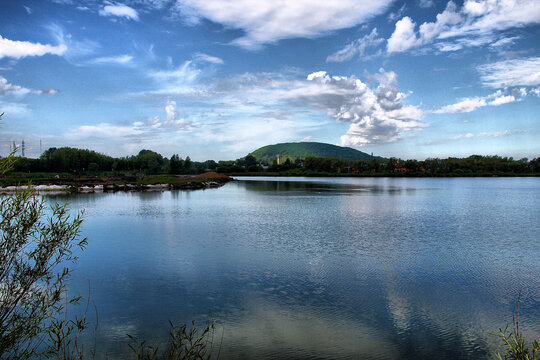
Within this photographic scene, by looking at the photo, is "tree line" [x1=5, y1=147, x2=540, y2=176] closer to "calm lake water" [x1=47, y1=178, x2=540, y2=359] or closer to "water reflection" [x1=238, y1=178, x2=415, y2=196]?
A: "water reflection" [x1=238, y1=178, x2=415, y2=196]

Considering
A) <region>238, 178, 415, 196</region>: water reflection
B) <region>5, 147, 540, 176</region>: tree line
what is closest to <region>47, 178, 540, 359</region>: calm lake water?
<region>238, 178, 415, 196</region>: water reflection

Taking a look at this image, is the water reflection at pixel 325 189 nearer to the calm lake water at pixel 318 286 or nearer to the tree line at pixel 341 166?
the calm lake water at pixel 318 286

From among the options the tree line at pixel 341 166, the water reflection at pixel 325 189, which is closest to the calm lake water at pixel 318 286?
the water reflection at pixel 325 189

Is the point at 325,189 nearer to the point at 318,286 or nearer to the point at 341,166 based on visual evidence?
the point at 318,286

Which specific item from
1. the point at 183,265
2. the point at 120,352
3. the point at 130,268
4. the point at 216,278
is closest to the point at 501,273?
the point at 216,278

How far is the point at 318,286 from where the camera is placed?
28.0 ft

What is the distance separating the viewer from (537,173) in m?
125

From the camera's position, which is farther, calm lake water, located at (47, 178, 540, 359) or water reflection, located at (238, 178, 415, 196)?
water reflection, located at (238, 178, 415, 196)

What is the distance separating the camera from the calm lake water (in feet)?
19.8

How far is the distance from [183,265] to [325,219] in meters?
10.5

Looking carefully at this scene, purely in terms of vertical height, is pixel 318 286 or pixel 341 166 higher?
pixel 341 166

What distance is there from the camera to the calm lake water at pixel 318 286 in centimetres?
604

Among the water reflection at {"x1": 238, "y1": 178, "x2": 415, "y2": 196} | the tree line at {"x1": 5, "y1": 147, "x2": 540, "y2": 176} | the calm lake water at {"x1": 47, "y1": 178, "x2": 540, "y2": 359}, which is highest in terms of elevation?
the tree line at {"x1": 5, "y1": 147, "x2": 540, "y2": 176}

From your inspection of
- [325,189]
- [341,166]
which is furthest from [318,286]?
[341,166]
